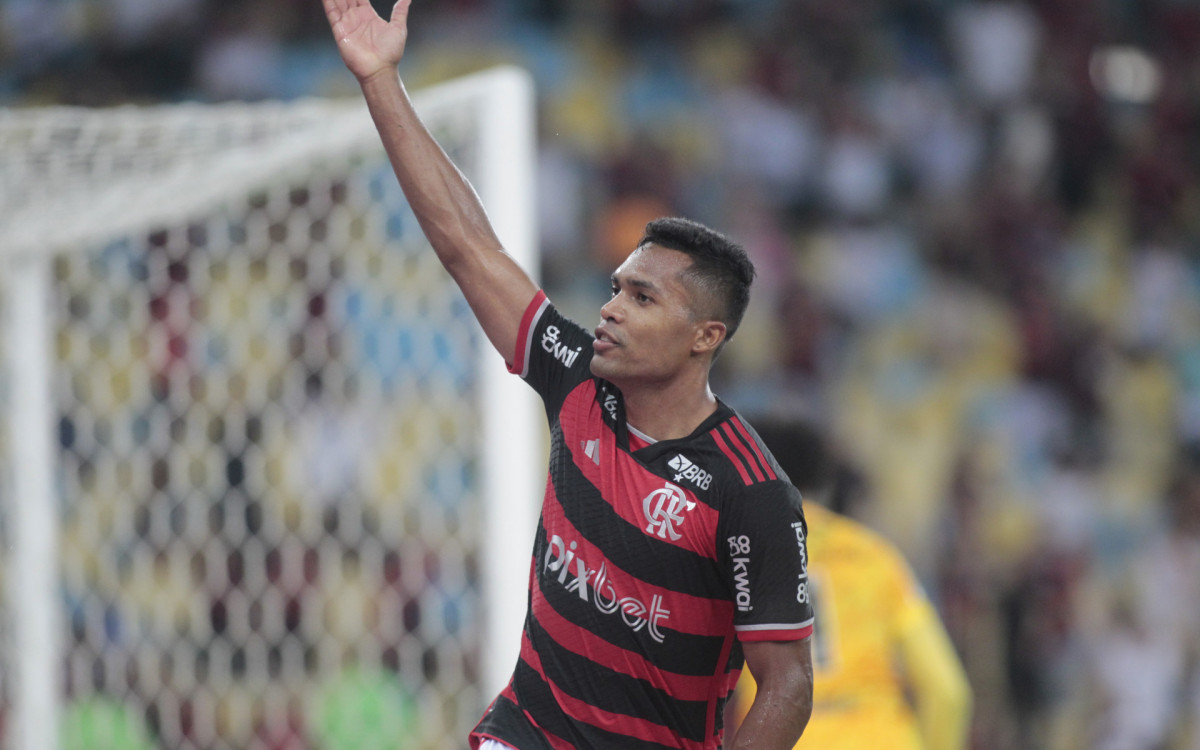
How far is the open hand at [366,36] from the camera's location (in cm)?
270

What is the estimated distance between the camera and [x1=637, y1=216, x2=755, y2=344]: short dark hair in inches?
98.6

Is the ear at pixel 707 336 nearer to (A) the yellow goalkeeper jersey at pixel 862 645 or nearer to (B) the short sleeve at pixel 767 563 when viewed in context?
(B) the short sleeve at pixel 767 563

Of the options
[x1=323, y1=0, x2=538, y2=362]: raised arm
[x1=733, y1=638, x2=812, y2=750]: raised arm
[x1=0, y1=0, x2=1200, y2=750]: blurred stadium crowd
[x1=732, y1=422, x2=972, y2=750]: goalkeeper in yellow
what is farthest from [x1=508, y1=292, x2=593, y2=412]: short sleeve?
[x1=0, y1=0, x2=1200, y2=750]: blurred stadium crowd

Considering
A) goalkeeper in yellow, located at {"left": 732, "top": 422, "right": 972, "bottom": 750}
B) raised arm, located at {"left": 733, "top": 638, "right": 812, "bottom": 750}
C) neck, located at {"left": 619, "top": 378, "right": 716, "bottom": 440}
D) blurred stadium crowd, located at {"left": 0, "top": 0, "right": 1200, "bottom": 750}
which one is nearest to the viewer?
raised arm, located at {"left": 733, "top": 638, "right": 812, "bottom": 750}

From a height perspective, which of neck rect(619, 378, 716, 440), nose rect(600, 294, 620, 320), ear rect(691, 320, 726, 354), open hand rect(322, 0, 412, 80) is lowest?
neck rect(619, 378, 716, 440)

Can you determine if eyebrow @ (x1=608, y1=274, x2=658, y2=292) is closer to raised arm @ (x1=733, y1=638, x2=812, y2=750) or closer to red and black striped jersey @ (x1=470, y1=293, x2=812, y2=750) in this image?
red and black striped jersey @ (x1=470, y1=293, x2=812, y2=750)

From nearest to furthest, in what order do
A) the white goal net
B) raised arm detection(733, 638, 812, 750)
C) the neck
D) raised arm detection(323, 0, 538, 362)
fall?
raised arm detection(733, 638, 812, 750) → the neck → raised arm detection(323, 0, 538, 362) → the white goal net

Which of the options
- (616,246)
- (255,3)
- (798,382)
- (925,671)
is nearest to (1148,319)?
(798,382)

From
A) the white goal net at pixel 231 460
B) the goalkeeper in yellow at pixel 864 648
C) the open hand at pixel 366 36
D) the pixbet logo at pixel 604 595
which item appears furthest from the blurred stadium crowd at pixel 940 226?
the open hand at pixel 366 36

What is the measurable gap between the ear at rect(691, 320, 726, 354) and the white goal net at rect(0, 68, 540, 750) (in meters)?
2.05

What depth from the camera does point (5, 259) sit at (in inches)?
195

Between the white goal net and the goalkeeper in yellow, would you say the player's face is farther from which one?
the white goal net

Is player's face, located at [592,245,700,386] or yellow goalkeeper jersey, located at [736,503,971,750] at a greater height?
player's face, located at [592,245,700,386]

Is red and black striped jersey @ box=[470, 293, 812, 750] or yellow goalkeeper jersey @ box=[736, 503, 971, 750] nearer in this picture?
red and black striped jersey @ box=[470, 293, 812, 750]
